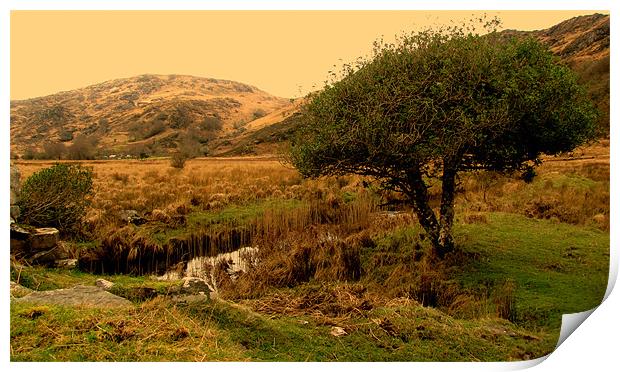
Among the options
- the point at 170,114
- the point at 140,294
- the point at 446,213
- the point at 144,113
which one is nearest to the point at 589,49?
the point at 446,213

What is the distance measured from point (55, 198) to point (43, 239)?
10.3 ft

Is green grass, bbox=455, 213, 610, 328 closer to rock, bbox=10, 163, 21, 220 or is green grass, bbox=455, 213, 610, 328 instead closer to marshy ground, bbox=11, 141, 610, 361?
marshy ground, bbox=11, 141, 610, 361

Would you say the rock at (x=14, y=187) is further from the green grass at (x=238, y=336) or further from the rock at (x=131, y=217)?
the rock at (x=131, y=217)

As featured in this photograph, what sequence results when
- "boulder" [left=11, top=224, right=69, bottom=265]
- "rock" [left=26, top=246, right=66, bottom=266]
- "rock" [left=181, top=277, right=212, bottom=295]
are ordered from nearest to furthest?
"rock" [left=181, top=277, right=212, bottom=295], "boulder" [left=11, top=224, right=69, bottom=265], "rock" [left=26, top=246, right=66, bottom=266]

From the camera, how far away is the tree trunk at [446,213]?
1263 cm

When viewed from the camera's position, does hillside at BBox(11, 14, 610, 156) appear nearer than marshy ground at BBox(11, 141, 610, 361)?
No

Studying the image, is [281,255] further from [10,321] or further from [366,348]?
[10,321]

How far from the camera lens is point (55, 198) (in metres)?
14.8

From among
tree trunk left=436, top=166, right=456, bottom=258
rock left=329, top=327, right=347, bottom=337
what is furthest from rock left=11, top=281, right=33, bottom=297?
tree trunk left=436, top=166, right=456, bottom=258

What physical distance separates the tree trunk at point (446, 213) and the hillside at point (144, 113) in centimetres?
4296

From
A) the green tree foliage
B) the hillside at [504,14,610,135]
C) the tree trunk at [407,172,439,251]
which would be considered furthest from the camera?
the hillside at [504,14,610,135]

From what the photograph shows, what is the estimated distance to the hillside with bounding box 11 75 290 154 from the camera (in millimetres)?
58188

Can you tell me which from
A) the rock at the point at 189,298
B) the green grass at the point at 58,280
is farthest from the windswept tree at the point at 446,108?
the green grass at the point at 58,280

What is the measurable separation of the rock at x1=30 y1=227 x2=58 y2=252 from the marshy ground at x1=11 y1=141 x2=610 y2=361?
0.64 meters
